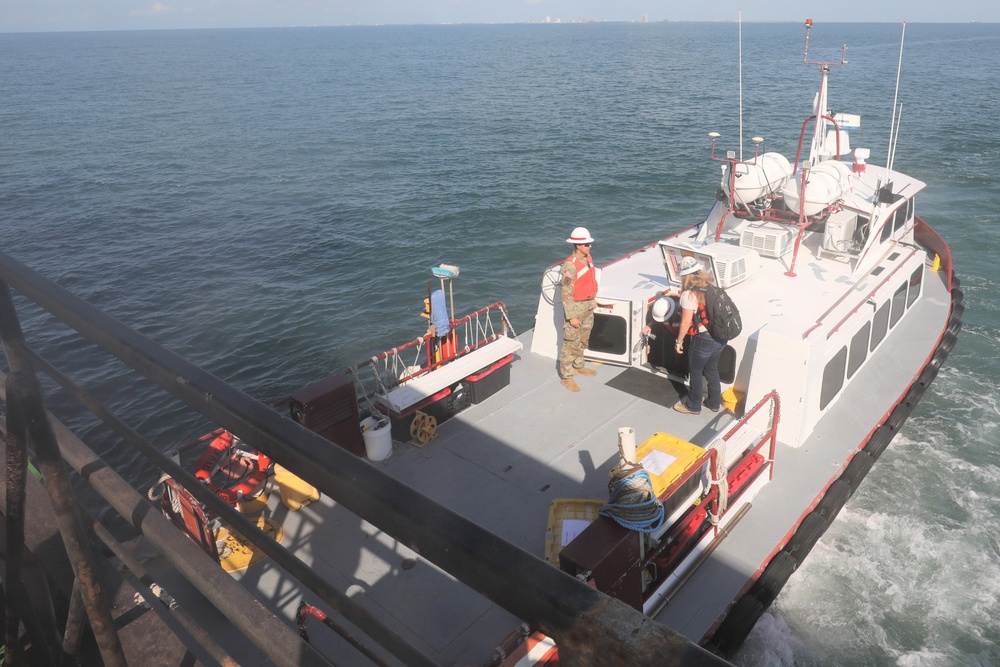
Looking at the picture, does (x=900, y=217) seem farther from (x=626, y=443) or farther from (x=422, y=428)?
(x=422, y=428)

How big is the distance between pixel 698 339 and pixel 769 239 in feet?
9.03

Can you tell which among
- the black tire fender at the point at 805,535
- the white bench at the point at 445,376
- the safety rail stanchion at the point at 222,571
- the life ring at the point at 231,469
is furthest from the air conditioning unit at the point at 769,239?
the safety rail stanchion at the point at 222,571

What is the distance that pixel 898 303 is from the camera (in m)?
11.1

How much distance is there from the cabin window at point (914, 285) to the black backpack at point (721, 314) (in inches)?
207

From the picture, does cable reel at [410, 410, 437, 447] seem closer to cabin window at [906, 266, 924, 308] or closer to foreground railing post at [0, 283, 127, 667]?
foreground railing post at [0, 283, 127, 667]

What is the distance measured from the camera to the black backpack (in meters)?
8.14

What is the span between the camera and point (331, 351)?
17.6 metres

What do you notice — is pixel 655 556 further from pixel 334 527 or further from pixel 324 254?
pixel 324 254

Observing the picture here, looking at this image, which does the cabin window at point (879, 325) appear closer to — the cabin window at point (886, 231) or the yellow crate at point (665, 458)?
the cabin window at point (886, 231)

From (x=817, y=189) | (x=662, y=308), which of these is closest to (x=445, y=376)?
(x=662, y=308)

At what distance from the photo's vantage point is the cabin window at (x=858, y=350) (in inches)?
374

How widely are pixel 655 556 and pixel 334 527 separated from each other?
11.0ft

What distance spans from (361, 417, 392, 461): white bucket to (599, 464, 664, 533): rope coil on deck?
344 cm

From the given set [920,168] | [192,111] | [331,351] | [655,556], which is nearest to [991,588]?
[655,556]
